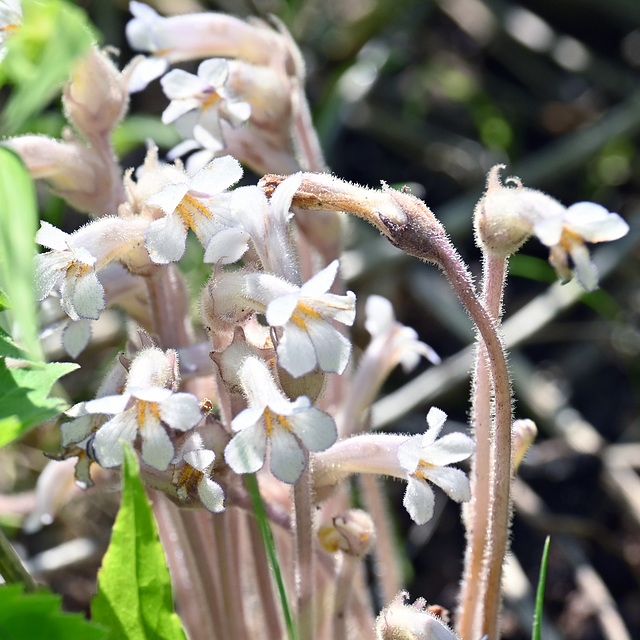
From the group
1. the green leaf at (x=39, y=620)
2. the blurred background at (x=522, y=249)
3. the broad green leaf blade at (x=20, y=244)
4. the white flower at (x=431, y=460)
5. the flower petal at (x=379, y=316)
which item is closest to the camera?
the broad green leaf blade at (x=20, y=244)

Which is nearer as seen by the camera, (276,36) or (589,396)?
(276,36)

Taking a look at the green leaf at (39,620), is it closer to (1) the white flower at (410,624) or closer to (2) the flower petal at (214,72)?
(1) the white flower at (410,624)

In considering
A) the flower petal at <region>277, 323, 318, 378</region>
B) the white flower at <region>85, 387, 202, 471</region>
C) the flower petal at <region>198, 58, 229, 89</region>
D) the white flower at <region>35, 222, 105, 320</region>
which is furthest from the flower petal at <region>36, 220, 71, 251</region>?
the flower petal at <region>198, 58, 229, 89</region>

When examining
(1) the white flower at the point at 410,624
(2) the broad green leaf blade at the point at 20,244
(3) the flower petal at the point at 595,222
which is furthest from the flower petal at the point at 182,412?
(3) the flower petal at the point at 595,222

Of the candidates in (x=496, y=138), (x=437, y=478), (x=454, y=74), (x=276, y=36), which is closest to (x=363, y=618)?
(x=437, y=478)

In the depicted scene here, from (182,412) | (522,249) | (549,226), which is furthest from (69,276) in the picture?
(522,249)

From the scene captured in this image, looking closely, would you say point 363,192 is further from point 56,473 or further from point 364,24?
point 364,24
